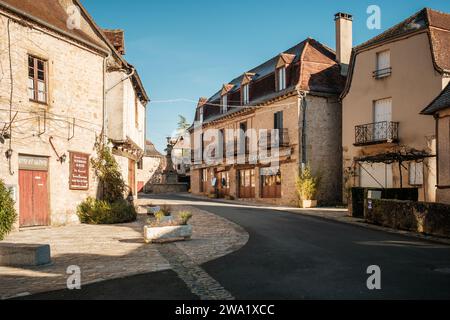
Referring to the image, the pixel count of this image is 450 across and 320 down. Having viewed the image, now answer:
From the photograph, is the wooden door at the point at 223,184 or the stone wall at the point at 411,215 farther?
the wooden door at the point at 223,184

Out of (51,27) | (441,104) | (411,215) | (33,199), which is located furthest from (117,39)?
(411,215)

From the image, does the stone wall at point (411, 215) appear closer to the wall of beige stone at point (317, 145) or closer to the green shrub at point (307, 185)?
the green shrub at point (307, 185)

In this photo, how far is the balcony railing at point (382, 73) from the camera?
804 inches

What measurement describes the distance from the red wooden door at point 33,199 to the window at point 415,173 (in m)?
15.6

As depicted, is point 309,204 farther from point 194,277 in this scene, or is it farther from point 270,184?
point 194,277

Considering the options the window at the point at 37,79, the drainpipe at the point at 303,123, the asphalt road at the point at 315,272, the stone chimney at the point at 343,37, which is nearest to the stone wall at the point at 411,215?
the asphalt road at the point at 315,272

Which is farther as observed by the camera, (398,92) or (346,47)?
(346,47)

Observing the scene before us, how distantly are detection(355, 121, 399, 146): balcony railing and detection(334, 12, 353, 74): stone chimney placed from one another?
581 cm

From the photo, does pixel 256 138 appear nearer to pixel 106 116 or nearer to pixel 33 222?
pixel 106 116

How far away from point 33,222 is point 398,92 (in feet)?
55.7

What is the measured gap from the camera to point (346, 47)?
25.6 m

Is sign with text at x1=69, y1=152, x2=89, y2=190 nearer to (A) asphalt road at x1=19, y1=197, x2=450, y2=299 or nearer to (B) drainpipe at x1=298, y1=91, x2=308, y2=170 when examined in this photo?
(A) asphalt road at x1=19, y1=197, x2=450, y2=299
